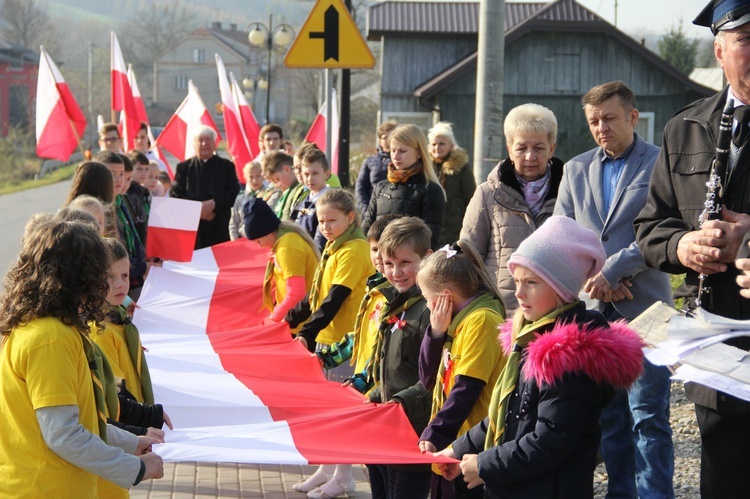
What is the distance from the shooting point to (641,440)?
5.46 m

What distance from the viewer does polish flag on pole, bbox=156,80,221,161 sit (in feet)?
55.0

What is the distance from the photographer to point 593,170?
19.0ft

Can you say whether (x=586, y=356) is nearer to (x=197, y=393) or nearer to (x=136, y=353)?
(x=136, y=353)

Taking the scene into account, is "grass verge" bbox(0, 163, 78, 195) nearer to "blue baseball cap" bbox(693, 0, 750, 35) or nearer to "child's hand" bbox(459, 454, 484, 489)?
"child's hand" bbox(459, 454, 484, 489)

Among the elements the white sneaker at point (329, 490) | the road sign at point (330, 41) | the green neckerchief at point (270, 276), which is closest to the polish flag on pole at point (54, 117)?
the road sign at point (330, 41)

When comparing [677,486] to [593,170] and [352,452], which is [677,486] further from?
[352,452]

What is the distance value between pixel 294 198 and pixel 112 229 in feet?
8.36

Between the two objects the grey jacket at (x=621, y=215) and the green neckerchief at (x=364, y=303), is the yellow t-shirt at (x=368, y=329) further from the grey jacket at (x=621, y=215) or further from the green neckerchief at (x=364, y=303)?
the grey jacket at (x=621, y=215)

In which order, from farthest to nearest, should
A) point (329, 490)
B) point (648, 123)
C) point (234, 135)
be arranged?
1. point (648, 123)
2. point (234, 135)
3. point (329, 490)

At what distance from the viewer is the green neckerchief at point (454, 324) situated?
15.0ft

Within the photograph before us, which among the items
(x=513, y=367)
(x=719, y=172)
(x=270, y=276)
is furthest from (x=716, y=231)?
(x=270, y=276)

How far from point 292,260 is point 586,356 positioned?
3.98 meters

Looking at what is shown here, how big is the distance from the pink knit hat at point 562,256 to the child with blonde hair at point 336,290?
2.79 metres

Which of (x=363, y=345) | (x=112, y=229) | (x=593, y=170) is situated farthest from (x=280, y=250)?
(x=593, y=170)
